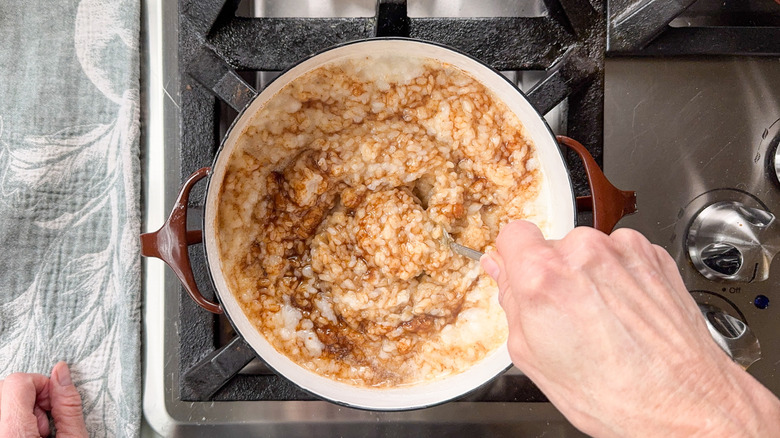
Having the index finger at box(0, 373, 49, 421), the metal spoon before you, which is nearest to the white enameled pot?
the metal spoon

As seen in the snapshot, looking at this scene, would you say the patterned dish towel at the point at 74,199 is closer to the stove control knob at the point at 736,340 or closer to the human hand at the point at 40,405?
the human hand at the point at 40,405

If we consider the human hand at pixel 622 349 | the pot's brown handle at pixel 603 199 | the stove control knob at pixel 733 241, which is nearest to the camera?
the human hand at pixel 622 349

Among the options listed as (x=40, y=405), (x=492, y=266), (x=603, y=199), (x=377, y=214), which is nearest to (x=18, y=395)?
(x=40, y=405)

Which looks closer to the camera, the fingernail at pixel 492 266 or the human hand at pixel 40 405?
the fingernail at pixel 492 266

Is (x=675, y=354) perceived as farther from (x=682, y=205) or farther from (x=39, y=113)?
(x=39, y=113)

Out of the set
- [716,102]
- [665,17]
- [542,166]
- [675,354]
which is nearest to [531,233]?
[675,354]

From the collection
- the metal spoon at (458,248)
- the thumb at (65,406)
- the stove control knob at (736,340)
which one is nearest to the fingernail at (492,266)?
the metal spoon at (458,248)

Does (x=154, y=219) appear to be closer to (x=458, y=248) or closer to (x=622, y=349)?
(x=458, y=248)
